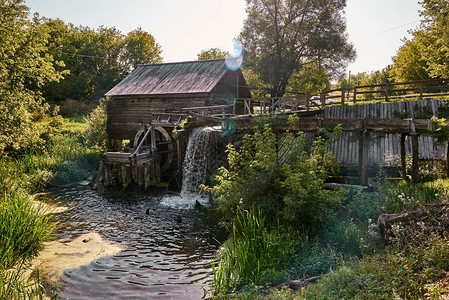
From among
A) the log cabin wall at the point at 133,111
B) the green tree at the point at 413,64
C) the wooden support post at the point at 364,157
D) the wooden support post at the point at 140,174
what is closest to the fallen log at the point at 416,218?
the wooden support post at the point at 364,157

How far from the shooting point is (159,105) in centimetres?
1992

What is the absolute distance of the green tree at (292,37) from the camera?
24094mm

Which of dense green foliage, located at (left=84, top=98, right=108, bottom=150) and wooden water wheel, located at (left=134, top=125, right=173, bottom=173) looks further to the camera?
dense green foliage, located at (left=84, top=98, right=108, bottom=150)

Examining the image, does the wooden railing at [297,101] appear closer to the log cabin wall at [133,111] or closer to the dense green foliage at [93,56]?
the log cabin wall at [133,111]

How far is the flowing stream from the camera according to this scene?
6047mm

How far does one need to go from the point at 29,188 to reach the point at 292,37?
22.0 metres

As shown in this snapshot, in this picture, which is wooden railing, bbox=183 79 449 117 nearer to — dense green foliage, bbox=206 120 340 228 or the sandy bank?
dense green foliage, bbox=206 120 340 228

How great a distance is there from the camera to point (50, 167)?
50.1 ft

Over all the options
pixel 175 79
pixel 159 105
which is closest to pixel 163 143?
pixel 159 105

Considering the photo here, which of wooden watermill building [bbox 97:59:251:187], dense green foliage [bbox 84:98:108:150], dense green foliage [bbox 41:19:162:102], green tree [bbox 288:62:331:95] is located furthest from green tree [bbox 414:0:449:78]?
dense green foliage [bbox 41:19:162:102]

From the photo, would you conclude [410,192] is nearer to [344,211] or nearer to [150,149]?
[344,211]

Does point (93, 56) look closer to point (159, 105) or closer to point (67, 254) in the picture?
point (159, 105)

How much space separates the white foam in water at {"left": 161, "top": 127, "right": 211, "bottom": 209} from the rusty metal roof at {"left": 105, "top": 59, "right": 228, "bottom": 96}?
197 inches

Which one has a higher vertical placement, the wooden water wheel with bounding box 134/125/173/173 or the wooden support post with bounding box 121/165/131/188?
the wooden water wheel with bounding box 134/125/173/173
